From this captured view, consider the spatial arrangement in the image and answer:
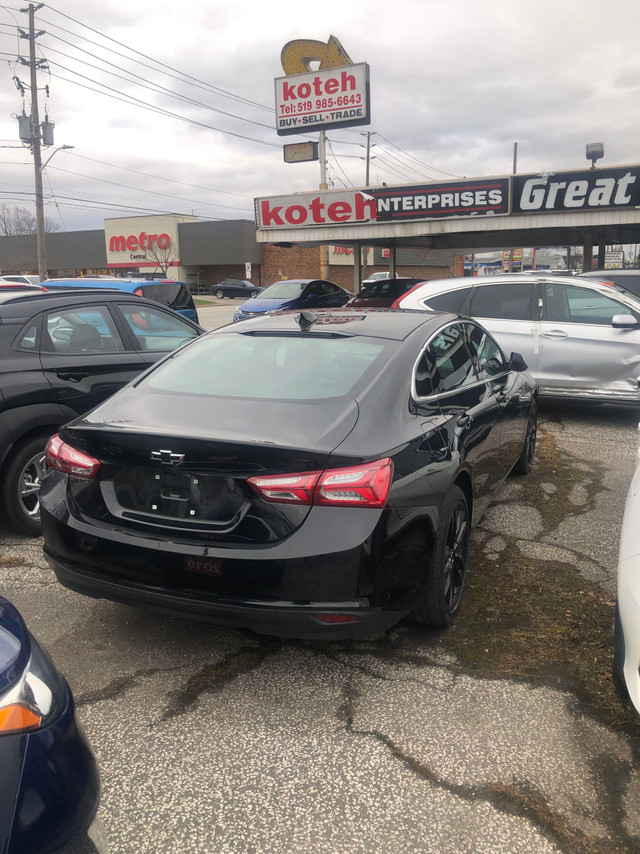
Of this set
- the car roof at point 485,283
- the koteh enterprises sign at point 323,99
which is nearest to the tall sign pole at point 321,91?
the koteh enterprises sign at point 323,99

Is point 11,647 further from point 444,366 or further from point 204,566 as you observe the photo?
point 444,366

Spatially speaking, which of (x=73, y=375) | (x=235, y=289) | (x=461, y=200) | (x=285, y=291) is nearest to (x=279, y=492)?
(x=73, y=375)

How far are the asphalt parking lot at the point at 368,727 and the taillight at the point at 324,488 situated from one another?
2.92 ft

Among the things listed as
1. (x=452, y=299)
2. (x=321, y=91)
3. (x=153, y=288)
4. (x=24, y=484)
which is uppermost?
(x=321, y=91)

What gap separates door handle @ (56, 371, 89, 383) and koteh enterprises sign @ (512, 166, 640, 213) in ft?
48.4

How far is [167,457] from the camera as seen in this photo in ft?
8.92

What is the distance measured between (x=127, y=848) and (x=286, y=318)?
285cm

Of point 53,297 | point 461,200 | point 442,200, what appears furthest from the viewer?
point 442,200

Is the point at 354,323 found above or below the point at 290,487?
above

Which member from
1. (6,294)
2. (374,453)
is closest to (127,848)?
(374,453)

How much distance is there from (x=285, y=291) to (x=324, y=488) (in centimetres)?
1692

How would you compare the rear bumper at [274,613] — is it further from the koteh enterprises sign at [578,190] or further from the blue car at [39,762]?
the koteh enterprises sign at [578,190]

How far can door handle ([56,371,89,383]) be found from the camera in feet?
15.6

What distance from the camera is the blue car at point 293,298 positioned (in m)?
17.8
